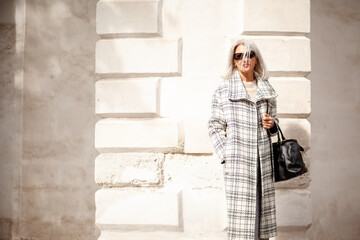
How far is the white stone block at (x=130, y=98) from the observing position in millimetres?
2988

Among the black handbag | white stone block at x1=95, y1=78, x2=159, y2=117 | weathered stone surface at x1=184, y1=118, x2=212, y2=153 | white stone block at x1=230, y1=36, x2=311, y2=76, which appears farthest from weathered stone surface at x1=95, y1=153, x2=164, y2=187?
white stone block at x1=230, y1=36, x2=311, y2=76

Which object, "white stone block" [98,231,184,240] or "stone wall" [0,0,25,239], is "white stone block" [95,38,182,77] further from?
"stone wall" [0,0,25,239]

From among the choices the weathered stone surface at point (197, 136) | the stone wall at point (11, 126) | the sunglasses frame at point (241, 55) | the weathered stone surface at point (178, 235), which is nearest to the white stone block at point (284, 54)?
the sunglasses frame at point (241, 55)

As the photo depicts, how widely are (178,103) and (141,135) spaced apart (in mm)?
441

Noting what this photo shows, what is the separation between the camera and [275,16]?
9.87 feet

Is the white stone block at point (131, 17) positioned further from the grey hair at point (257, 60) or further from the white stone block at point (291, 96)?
the white stone block at point (291, 96)

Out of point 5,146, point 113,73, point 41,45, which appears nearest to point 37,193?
point 5,146

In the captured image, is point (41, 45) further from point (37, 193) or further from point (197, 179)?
point (197, 179)

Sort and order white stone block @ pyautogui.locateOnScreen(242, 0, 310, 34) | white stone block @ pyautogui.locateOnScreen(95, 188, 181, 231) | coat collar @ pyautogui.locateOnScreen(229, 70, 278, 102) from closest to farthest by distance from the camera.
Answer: coat collar @ pyautogui.locateOnScreen(229, 70, 278, 102) → white stone block @ pyautogui.locateOnScreen(95, 188, 181, 231) → white stone block @ pyautogui.locateOnScreen(242, 0, 310, 34)

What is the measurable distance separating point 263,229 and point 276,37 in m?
1.68

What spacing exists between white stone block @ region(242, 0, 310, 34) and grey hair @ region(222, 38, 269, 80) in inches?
19.4

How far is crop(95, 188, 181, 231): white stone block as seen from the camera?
114 inches

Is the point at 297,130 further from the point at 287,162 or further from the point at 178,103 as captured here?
the point at 178,103

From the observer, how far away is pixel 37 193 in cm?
445
